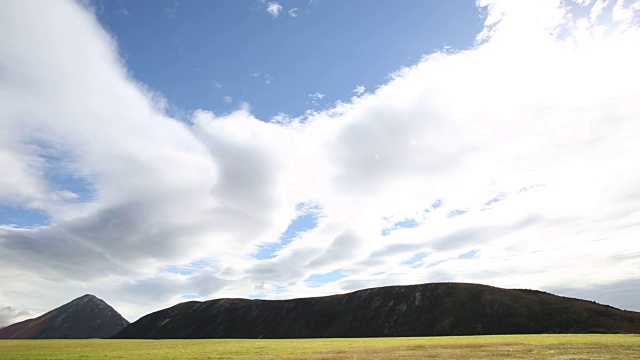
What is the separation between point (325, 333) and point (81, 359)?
165 m

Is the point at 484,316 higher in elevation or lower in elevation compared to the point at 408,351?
higher

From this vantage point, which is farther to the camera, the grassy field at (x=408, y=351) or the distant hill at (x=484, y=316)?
the distant hill at (x=484, y=316)

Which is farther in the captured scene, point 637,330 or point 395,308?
point 395,308

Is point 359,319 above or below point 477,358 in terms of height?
above

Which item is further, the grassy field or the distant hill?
the distant hill

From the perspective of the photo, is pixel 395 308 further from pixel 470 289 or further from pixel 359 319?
pixel 470 289

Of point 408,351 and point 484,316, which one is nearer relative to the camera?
point 408,351

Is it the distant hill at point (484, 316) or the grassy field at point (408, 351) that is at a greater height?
the distant hill at point (484, 316)

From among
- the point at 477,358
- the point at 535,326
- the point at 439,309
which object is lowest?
the point at 477,358

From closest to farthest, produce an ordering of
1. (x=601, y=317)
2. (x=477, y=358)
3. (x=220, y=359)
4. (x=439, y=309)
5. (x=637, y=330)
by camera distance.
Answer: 1. (x=477, y=358)
2. (x=220, y=359)
3. (x=637, y=330)
4. (x=601, y=317)
5. (x=439, y=309)

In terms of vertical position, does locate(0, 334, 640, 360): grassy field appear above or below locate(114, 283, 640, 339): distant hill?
below

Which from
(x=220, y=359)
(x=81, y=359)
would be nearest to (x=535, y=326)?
(x=220, y=359)

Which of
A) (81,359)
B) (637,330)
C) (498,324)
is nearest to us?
(81,359)

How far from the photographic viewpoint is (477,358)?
36.8m
